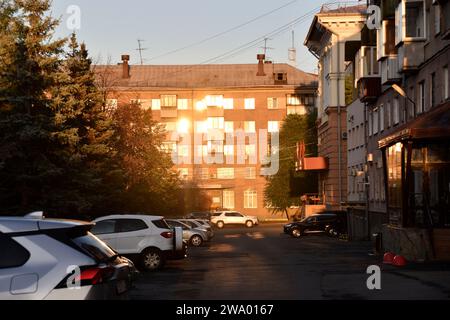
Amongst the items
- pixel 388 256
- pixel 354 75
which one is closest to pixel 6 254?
pixel 388 256

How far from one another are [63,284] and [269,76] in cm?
9611

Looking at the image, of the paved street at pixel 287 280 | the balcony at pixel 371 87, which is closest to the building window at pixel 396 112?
the balcony at pixel 371 87

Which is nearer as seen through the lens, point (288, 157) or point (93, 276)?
point (93, 276)

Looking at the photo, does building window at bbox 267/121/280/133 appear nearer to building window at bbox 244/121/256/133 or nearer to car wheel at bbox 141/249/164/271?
building window at bbox 244/121/256/133

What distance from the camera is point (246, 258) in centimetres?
3067

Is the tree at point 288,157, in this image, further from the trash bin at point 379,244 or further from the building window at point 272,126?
the trash bin at point 379,244

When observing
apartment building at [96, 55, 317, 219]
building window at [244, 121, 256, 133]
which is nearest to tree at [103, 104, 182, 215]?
apartment building at [96, 55, 317, 219]

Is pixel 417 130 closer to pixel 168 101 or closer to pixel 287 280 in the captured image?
pixel 287 280

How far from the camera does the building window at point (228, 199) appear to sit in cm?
10225

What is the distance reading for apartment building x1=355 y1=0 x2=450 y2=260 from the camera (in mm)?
26641

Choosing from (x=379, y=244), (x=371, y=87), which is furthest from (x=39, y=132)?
(x=371, y=87)

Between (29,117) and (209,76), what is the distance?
72.0m

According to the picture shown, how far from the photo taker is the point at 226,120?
103 m
